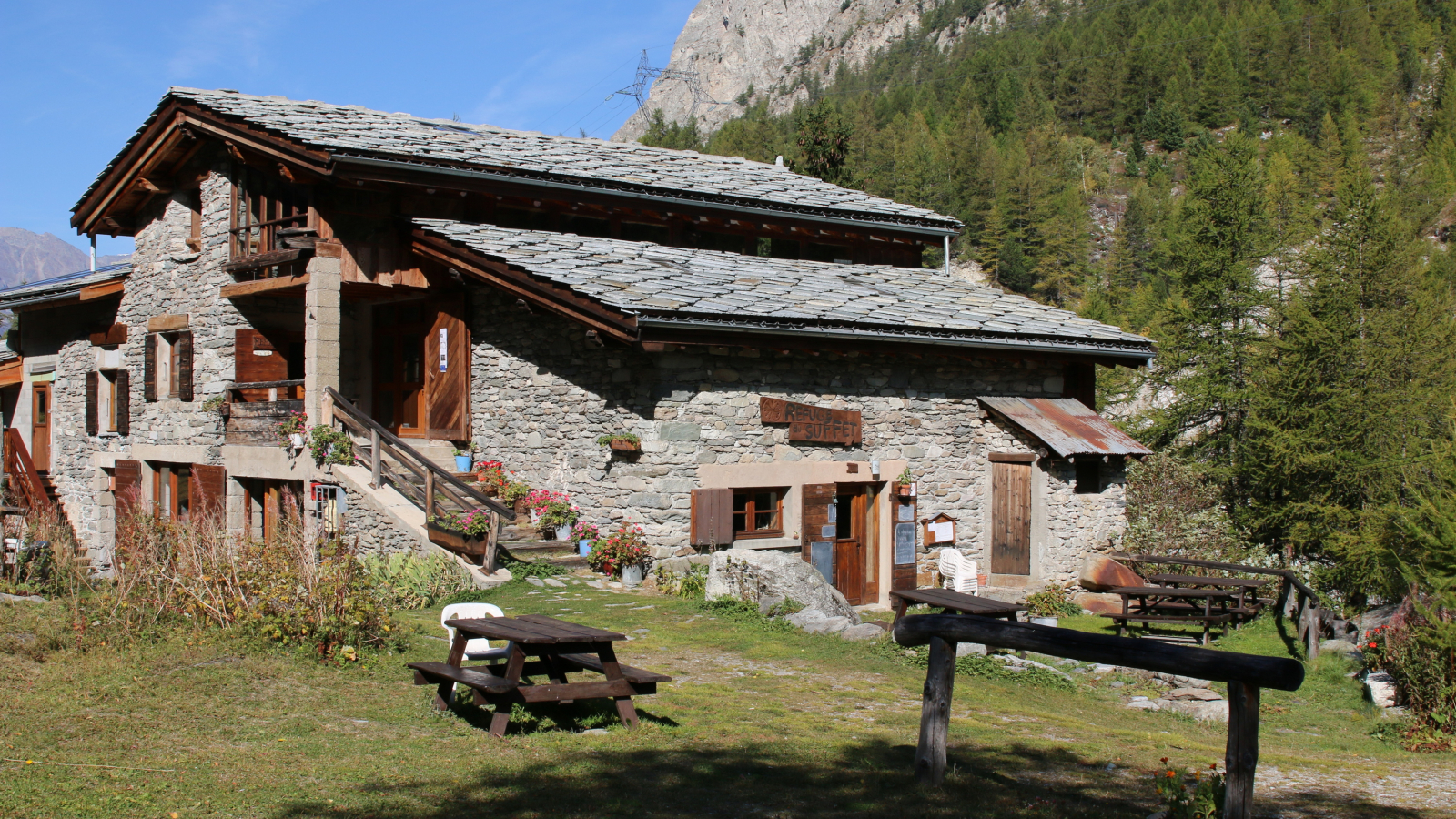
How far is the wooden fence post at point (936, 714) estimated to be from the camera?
5.52m

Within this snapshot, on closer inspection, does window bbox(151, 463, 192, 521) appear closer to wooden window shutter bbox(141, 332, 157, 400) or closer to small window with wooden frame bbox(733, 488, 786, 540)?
wooden window shutter bbox(141, 332, 157, 400)

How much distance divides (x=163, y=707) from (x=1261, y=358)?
2484 centimetres

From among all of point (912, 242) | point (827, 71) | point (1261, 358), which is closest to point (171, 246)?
point (912, 242)

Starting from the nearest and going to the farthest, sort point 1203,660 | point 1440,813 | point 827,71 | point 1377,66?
point 1203,660, point 1440,813, point 1377,66, point 827,71

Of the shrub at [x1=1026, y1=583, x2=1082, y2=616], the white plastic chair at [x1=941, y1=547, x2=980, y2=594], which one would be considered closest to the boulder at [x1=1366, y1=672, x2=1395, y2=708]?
the shrub at [x1=1026, y1=583, x2=1082, y2=616]

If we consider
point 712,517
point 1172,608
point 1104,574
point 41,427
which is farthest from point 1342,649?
point 41,427

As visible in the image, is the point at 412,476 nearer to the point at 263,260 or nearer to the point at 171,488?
the point at 263,260

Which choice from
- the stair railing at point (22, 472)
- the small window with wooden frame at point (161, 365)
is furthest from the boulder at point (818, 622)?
the stair railing at point (22, 472)

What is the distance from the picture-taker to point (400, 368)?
17.0 meters

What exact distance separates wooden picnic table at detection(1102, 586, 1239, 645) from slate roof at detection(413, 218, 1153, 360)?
3895 millimetres

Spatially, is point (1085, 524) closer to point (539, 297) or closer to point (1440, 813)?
point (539, 297)

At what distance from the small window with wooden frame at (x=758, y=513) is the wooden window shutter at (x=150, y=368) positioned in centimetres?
1086

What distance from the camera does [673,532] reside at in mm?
12984

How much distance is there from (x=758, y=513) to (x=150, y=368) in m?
11.3
